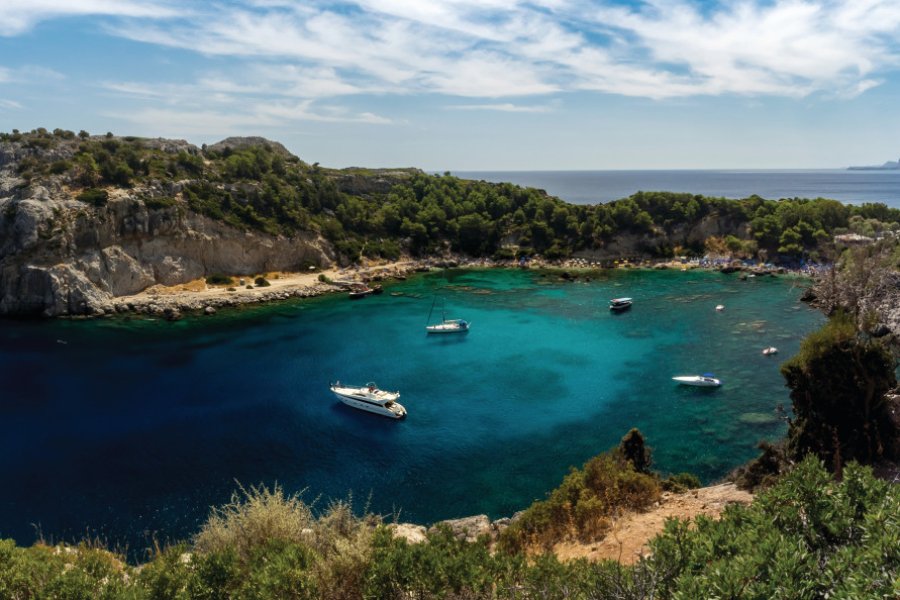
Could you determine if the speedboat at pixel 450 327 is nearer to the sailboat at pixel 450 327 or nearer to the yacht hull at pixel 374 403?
the sailboat at pixel 450 327

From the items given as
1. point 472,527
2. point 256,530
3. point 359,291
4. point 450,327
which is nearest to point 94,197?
point 359,291

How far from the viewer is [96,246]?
62.1m

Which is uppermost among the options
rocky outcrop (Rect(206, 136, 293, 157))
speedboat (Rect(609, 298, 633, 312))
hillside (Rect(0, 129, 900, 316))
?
rocky outcrop (Rect(206, 136, 293, 157))

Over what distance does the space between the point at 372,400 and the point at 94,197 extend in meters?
49.2

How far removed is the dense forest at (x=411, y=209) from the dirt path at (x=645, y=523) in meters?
67.6

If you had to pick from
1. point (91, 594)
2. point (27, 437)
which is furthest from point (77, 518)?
point (91, 594)

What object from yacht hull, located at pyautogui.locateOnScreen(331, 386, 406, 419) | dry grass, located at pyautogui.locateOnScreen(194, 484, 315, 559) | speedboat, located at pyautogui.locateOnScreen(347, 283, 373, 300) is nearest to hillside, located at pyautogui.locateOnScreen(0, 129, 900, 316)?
speedboat, located at pyautogui.locateOnScreen(347, 283, 373, 300)

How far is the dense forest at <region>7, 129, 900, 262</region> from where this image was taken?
7081 cm

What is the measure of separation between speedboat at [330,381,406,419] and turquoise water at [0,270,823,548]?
0.76 meters

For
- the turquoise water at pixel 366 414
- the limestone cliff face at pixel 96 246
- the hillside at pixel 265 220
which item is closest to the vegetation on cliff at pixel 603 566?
the turquoise water at pixel 366 414

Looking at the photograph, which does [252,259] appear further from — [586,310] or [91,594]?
[91,594]

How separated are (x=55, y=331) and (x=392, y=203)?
5727 centimetres

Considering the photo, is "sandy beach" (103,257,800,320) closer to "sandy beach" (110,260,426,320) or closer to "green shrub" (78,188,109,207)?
"sandy beach" (110,260,426,320)

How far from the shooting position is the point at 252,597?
1046cm
